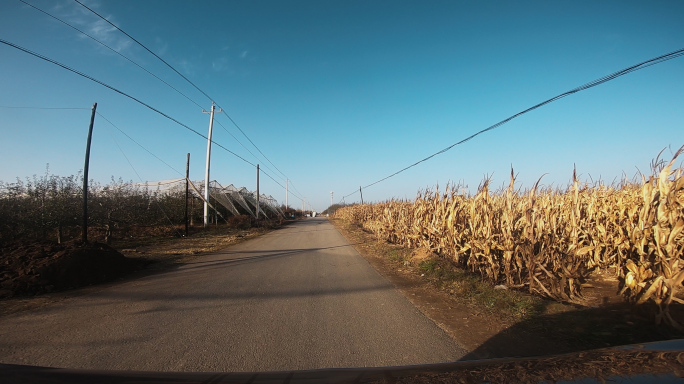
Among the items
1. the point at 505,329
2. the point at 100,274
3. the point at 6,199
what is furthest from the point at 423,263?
the point at 6,199

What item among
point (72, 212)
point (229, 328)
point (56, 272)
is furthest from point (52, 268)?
point (72, 212)

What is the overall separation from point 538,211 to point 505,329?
8.95ft

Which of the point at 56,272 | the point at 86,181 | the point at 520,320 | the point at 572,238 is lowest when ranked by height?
the point at 520,320

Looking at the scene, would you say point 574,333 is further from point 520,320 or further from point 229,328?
point 229,328

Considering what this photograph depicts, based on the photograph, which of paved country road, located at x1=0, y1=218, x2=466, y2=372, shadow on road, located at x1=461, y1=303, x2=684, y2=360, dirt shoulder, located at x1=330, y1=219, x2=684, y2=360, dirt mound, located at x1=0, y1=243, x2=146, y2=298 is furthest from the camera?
dirt mound, located at x1=0, y1=243, x2=146, y2=298

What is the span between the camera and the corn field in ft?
14.7

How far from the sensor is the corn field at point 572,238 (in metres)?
4.47

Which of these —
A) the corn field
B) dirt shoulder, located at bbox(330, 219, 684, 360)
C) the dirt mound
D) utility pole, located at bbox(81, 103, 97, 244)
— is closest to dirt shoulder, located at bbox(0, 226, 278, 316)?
the dirt mound

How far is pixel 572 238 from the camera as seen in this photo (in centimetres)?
600

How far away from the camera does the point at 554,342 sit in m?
4.07

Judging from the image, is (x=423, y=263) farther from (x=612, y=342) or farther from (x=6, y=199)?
(x=6, y=199)

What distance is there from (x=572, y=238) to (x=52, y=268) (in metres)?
10.1

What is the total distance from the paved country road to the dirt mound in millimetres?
1042

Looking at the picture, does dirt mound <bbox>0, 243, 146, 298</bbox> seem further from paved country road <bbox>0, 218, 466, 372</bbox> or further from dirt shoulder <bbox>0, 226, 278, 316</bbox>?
Result: paved country road <bbox>0, 218, 466, 372</bbox>
